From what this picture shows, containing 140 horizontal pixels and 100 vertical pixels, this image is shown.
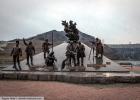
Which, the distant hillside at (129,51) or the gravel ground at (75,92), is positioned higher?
the distant hillside at (129,51)

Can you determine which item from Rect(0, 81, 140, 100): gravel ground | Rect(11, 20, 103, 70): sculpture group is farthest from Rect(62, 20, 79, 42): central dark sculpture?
Rect(0, 81, 140, 100): gravel ground

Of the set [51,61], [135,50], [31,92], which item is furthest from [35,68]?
[135,50]

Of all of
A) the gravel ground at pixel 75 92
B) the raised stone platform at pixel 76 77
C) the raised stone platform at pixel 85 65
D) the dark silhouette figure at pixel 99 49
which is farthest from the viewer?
the dark silhouette figure at pixel 99 49

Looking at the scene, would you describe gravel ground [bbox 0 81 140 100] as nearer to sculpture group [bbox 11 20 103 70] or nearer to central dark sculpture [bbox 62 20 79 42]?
sculpture group [bbox 11 20 103 70]

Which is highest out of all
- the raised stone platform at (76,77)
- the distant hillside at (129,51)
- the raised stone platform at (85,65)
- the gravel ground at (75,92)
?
the distant hillside at (129,51)

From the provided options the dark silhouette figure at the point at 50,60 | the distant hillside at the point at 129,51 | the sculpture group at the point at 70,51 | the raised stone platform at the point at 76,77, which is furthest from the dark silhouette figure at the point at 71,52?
the distant hillside at the point at 129,51

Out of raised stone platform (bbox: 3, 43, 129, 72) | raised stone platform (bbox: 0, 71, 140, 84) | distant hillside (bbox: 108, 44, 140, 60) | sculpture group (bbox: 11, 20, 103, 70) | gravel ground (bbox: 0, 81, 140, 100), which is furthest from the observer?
distant hillside (bbox: 108, 44, 140, 60)

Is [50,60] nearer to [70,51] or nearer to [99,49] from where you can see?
[70,51]

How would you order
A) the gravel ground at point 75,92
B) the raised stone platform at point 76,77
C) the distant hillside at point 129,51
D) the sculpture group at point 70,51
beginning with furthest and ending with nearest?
the distant hillside at point 129,51
the sculpture group at point 70,51
the raised stone platform at point 76,77
the gravel ground at point 75,92

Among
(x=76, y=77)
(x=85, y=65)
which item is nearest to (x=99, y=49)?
(x=85, y=65)

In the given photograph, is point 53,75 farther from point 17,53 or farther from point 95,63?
point 95,63

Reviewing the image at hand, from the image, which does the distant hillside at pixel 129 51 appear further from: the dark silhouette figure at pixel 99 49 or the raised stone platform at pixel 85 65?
the dark silhouette figure at pixel 99 49

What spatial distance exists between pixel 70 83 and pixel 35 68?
4.61 metres

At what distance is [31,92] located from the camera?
12578 mm
